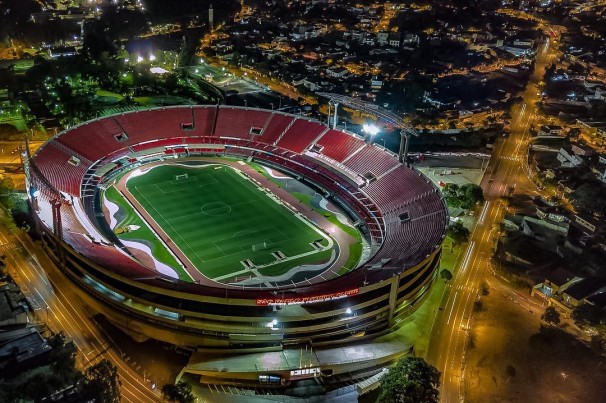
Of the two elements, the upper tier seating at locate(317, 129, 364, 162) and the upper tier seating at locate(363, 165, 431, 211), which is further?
the upper tier seating at locate(317, 129, 364, 162)

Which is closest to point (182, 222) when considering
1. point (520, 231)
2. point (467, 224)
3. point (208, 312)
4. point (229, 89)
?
point (208, 312)

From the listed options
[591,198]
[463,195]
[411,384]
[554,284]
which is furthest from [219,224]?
[591,198]

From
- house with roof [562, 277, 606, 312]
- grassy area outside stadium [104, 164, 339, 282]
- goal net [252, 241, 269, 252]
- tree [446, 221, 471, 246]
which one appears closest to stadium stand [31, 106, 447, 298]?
tree [446, 221, 471, 246]

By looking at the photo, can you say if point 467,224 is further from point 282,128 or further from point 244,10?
point 244,10

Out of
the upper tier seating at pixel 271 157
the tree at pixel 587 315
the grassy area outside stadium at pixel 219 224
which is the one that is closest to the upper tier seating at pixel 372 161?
the upper tier seating at pixel 271 157

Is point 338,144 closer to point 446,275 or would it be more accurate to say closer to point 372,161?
point 372,161

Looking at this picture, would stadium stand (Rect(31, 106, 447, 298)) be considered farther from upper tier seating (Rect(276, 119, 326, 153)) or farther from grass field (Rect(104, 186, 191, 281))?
grass field (Rect(104, 186, 191, 281))
